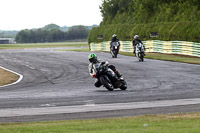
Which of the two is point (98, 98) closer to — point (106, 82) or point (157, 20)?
point (106, 82)

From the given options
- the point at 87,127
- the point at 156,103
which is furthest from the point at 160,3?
the point at 87,127

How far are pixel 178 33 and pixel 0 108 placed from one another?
3013 cm

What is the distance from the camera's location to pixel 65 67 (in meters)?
29.0

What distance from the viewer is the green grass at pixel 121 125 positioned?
8.48 meters

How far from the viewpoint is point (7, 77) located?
24469 mm

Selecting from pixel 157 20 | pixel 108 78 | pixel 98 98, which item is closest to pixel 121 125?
pixel 98 98

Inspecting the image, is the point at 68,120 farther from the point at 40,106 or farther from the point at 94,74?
the point at 94,74

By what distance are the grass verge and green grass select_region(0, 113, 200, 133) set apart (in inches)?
489

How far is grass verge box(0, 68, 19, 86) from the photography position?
22423mm

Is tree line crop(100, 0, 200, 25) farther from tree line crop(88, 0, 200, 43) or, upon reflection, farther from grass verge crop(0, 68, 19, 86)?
grass verge crop(0, 68, 19, 86)

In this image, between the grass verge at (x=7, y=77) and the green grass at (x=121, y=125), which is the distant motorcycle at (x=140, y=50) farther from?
the green grass at (x=121, y=125)

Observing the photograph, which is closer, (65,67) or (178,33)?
(65,67)

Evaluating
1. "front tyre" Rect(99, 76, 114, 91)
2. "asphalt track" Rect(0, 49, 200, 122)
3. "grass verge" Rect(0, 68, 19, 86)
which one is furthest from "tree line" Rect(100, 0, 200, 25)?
"front tyre" Rect(99, 76, 114, 91)

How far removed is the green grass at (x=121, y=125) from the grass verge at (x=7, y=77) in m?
12.4
